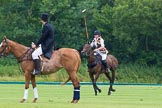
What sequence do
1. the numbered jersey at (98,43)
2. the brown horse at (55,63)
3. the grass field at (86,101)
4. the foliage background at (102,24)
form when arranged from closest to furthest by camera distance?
the grass field at (86,101) < the brown horse at (55,63) < the numbered jersey at (98,43) < the foliage background at (102,24)

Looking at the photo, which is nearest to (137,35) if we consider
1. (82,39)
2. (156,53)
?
(156,53)

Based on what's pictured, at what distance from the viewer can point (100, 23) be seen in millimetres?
64625

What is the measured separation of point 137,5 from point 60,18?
32.3ft

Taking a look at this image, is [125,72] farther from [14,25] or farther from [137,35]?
[14,25]

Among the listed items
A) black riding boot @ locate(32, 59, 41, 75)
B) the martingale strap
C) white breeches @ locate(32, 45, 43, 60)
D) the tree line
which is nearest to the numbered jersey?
the martingale strap

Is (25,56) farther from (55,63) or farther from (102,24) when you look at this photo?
(102,24)

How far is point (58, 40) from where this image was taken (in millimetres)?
Answer: 65688

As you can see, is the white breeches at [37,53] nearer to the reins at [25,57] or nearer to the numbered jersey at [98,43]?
the reins at [25,57]

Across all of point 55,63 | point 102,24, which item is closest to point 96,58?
point 55,63

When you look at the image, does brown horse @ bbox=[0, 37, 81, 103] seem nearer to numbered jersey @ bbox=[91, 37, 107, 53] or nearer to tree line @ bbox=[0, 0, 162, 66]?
numbered jersey @ bbox=[91, 37, 107, 53]

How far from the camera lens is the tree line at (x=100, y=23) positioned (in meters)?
59.1

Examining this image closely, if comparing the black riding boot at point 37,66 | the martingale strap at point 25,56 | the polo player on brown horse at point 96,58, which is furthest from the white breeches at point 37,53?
the polo player on brown horse at point 96,58

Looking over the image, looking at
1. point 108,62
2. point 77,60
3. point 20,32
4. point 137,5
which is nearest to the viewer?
point 77,60

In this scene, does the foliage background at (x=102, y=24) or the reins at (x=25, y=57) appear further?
the foliage background at (x=102, y=24)
